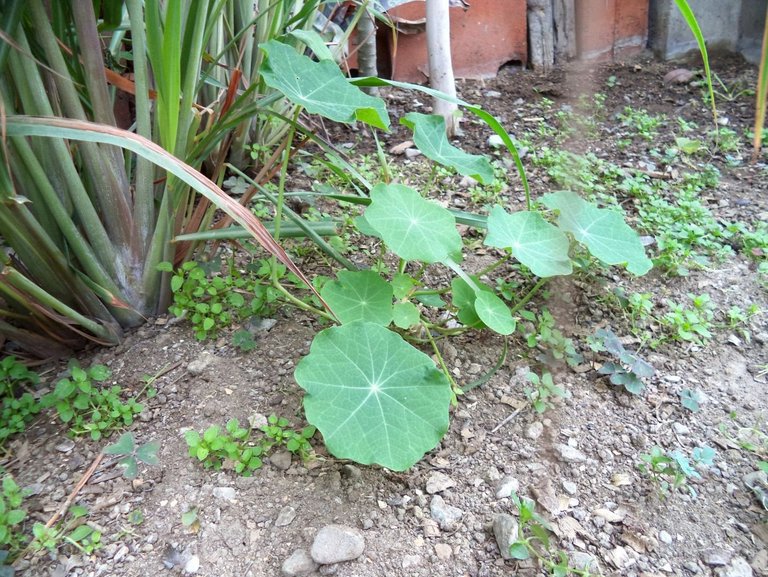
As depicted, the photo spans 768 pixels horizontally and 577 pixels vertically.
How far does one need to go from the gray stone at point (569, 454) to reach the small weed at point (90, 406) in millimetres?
844

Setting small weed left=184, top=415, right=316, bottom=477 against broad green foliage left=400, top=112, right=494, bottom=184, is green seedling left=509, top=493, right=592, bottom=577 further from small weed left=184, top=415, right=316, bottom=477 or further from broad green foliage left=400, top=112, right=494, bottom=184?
broad green foliage left=400, top=112, right=494, bottom=184

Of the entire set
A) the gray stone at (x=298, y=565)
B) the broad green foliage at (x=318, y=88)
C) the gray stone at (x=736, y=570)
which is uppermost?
the broad green foliage at (x=318, y=88)

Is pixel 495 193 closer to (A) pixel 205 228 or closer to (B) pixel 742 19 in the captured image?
(A) pixel 205 228

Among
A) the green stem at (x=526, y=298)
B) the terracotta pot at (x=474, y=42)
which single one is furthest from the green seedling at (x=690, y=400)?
the terracotta pot at (x=474, y=42)

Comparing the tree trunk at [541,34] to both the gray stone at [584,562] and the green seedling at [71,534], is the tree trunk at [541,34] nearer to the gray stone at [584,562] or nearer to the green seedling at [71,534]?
the gray stone at [584,562]

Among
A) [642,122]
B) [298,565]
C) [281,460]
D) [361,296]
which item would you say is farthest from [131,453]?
[642,122]

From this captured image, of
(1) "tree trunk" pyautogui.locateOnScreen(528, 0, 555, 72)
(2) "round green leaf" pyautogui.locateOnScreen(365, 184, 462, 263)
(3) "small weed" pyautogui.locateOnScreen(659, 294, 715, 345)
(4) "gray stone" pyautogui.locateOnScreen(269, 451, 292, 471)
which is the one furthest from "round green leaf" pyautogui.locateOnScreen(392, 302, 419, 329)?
(1) "tree trunk" pyautogui.locateOnScreen(528, 0, 555, 72)

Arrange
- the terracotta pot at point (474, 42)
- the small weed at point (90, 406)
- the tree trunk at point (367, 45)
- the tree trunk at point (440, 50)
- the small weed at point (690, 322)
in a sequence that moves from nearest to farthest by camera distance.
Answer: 1. the small weed at point (90, 406)
2. the small weed at point (690, 322)
3. the tree trunk at point (440, 50)
4. the tree trunk at point (367, 45)
5. the terracotta pot at point (474, 42)

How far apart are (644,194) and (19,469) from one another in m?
1.86

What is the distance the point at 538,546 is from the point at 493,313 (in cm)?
44

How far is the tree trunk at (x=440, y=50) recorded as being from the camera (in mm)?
2041

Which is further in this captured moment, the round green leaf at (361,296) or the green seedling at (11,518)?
the round green leaf at (361,296)

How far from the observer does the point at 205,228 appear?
4.62ft

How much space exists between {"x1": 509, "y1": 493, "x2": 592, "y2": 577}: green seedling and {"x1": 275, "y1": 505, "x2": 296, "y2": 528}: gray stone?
38cm
